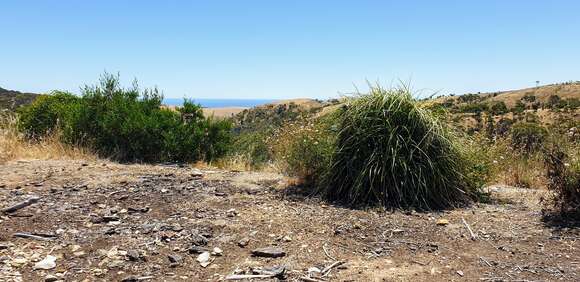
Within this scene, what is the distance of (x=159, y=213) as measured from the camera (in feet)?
18.3

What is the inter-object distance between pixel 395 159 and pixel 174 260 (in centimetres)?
290

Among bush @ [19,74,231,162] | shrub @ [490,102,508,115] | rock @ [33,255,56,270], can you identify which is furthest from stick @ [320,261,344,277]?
shrub @ [490,102,508,115]

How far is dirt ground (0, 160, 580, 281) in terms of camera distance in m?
4.16

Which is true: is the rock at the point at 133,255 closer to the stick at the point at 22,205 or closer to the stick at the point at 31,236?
the stick at the point at 31,236

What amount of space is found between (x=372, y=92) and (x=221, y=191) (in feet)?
7.53

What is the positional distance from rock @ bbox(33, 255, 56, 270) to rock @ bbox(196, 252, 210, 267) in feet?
3.82

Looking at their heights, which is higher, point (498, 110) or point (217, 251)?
point (217, 251)

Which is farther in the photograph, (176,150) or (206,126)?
(206,126)

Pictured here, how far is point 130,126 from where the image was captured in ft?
31.2

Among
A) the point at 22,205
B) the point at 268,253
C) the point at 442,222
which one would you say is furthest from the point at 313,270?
the point at 22,205

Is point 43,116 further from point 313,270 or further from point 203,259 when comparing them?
point 313,270

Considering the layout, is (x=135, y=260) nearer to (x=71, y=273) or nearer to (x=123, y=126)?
(x=71, y=273)

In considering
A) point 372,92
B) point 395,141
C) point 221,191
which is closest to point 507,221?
point 395,141

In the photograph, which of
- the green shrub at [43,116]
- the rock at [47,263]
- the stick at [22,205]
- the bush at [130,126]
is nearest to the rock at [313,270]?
the rock at [47,263]
